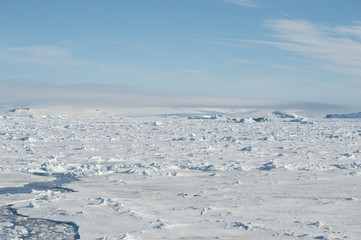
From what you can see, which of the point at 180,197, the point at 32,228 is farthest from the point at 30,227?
the point at 180,197

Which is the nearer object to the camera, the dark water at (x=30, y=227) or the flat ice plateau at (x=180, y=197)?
the dark water at (x=30, y=227)

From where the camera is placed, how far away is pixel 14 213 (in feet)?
20.5

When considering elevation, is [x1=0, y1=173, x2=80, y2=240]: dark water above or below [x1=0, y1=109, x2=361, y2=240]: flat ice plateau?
below

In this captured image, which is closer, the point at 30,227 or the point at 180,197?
the point at 30,227

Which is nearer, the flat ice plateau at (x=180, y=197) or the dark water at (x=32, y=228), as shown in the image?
the dark water at (x=32, y=228)

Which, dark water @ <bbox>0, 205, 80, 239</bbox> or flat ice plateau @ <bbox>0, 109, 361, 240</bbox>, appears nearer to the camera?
dark water @ <bbox>0, 205, 80, 239</bbox>

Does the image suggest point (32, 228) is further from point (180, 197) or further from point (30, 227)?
point (180, 197)

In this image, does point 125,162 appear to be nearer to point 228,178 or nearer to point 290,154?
point 228,178

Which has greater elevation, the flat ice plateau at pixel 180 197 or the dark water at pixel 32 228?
the flat ice plateau at pixel 180 197

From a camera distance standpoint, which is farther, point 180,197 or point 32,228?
point 180,197

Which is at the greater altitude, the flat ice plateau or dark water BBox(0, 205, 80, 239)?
the flat ice plateau

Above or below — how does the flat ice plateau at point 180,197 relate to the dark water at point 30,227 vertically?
above

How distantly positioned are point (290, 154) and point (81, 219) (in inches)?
370

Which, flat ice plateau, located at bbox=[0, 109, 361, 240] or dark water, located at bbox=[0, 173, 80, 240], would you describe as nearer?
dark water, located at bbox=[0, 173, 80, 240]
